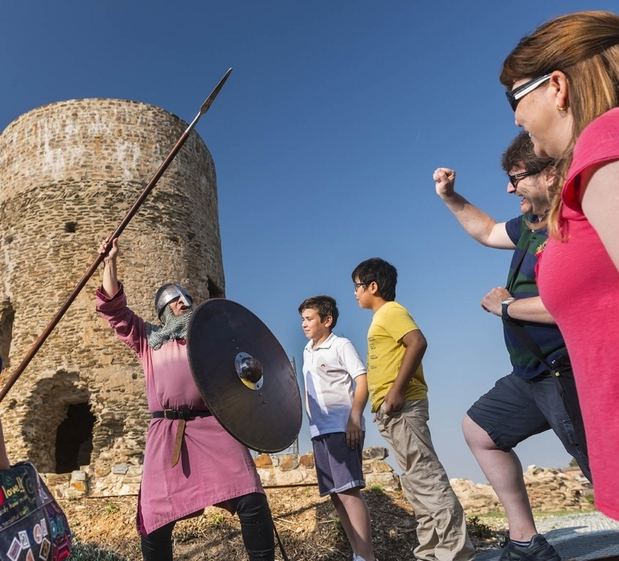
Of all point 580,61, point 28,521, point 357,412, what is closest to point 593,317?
point 580,61

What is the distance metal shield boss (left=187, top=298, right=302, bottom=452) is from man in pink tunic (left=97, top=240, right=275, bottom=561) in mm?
202

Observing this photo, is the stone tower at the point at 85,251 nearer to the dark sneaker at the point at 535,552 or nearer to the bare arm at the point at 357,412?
the bare arm at the point at 357,412

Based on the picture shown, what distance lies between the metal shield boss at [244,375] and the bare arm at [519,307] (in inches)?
50.6

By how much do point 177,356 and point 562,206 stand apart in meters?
2.57

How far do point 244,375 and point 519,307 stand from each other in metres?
1.48

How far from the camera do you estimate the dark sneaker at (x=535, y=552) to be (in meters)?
2.71

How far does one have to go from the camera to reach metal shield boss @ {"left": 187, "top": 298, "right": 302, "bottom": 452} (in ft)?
10.1

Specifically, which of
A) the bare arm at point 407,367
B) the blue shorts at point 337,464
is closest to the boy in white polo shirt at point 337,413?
the blue shorts at point 337,464

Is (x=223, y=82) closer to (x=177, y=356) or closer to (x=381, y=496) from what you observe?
(x=177, y=356)

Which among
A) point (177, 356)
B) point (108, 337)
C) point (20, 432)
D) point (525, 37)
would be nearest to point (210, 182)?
point (108, 337)

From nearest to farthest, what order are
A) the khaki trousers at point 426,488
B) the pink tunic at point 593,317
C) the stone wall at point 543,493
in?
1. the pink tunic at point 593,317
2. the khaki trousers at point 426,488
3. the stone wall at point 543,493

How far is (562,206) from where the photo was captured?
1279mm

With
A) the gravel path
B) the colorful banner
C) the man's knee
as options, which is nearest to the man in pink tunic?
the colorful banner

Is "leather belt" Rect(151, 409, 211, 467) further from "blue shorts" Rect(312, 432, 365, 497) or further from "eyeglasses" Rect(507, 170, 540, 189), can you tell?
"eyeglasses" Rect(507, 170, 540, 189)
